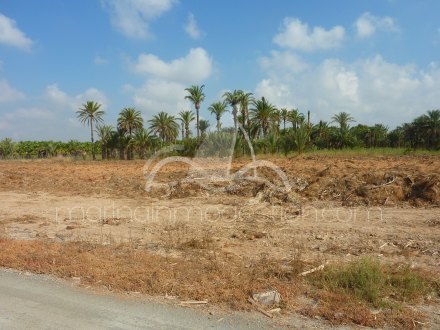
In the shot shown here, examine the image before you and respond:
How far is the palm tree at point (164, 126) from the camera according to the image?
5691cm

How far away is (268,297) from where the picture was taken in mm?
4953

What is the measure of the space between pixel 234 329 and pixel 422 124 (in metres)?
56.5

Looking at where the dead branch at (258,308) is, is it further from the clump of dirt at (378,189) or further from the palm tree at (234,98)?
the palm tree at (234,98)

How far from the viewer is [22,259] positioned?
6812 mm

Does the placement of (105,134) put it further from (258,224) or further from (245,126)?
(258,224)

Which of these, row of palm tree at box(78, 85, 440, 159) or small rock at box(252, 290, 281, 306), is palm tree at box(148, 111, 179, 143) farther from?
small rock at box(252, 290, 281, 306)

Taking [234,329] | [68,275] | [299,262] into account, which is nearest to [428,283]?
[299,262]

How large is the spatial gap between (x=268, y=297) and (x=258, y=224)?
5.48m

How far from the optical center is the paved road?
172 inches

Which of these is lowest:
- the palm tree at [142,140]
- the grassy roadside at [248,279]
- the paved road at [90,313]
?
the paved road at [90,313]

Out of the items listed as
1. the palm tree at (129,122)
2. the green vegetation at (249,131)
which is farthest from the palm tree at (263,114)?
the palm tree at (129,122)

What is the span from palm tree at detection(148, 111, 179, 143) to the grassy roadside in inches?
1975

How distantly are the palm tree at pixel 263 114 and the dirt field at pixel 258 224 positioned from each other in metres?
30.2

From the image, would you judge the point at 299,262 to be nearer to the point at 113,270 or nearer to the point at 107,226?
the point at 113,270
